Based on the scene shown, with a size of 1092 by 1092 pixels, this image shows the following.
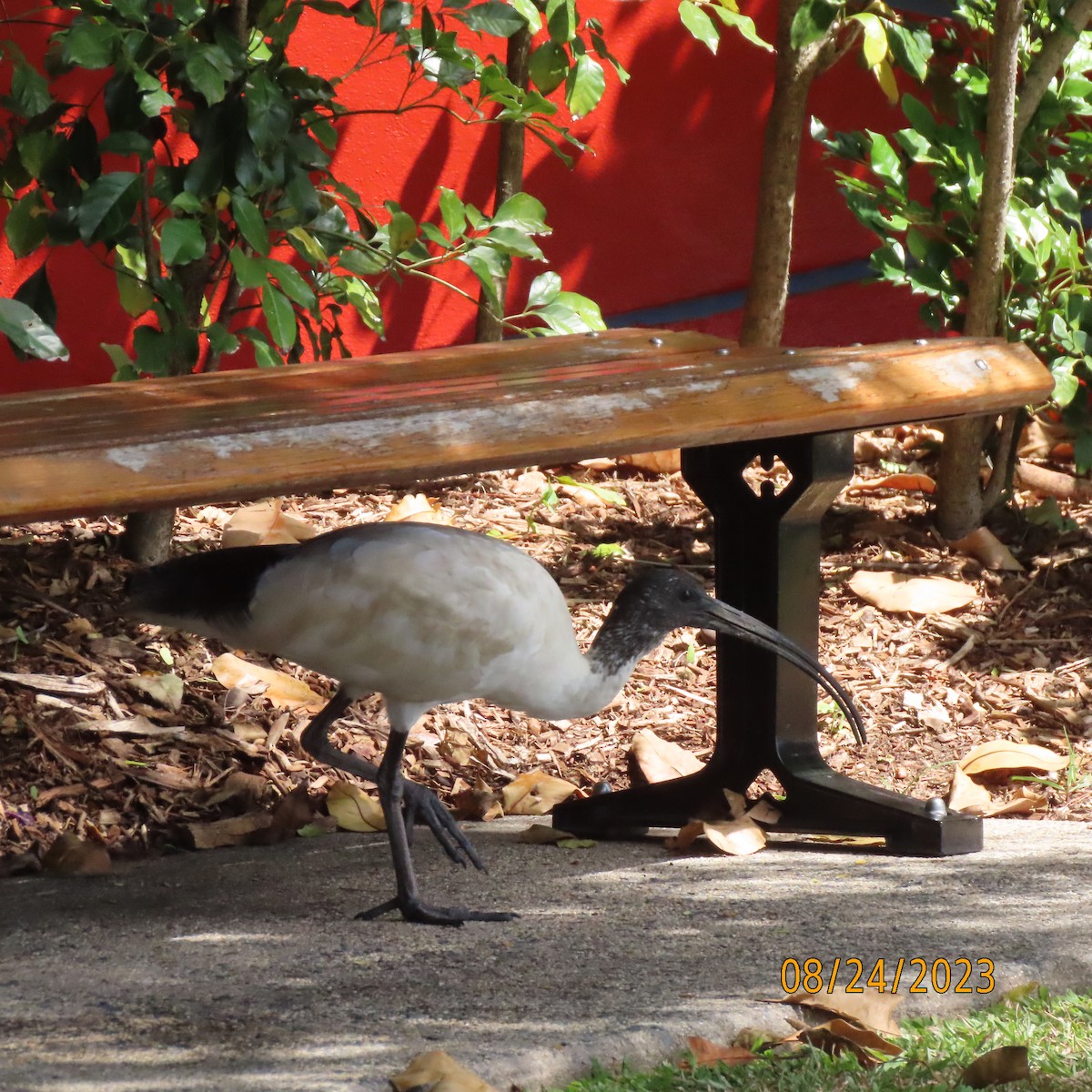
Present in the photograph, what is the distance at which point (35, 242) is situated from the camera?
3.97m

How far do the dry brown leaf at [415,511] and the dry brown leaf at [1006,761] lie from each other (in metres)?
1.92

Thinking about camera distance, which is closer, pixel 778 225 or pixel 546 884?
pixel 546 884

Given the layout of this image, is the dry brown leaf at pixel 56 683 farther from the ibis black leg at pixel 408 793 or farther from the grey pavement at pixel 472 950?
the ibis black leg at pixel 408 793

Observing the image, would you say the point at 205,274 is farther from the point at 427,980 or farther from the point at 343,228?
the point at 427,980

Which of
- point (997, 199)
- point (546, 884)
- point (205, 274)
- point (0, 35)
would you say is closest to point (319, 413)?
point (546, 884)

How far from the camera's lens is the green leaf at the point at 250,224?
135 inches

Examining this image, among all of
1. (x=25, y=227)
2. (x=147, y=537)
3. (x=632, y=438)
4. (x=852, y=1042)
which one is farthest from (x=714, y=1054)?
(x=147, y=537)

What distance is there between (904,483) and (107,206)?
346 cm

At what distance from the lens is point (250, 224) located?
345 cm

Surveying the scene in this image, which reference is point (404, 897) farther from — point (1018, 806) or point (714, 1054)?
point (1018, 806)

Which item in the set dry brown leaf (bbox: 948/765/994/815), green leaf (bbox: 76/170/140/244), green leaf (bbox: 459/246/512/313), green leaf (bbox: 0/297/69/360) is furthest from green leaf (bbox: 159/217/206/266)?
dry brown leaf (bbox: 948/765/994/815)

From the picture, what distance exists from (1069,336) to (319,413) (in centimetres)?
336

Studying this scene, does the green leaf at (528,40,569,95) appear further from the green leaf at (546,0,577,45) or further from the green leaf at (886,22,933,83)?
the green leaf at (886,22,933,83)

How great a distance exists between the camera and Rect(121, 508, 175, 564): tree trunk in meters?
4.80
